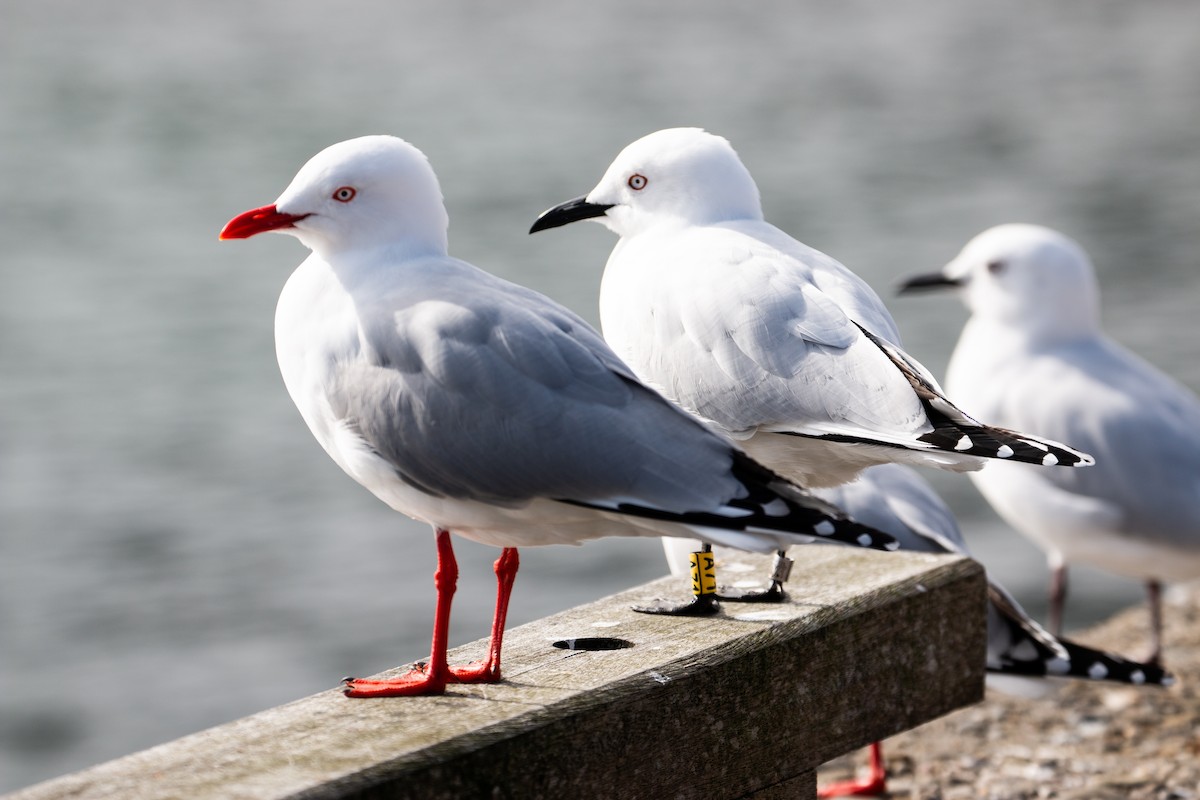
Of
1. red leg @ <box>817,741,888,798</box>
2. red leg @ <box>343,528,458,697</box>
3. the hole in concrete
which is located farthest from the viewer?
red leg @ <box>817,741,888,798</box>

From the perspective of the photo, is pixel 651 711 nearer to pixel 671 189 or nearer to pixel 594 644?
pixel 594 644

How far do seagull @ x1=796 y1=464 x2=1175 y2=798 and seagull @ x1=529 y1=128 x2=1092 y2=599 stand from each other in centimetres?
80

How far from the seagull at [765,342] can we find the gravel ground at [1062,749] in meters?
1.46

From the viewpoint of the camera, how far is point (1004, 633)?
427 centimetres

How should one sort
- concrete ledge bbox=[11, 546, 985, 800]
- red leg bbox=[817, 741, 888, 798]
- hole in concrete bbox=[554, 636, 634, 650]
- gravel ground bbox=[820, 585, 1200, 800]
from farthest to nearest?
red leg bbox=[817, 741, 888, 798] < gravel ground bbox=[820, 585, 1200, 800] < hole in concrete bbox=[554, 636, 634, 650] < concrete ledge bbox=[11, 546, 985, 800]

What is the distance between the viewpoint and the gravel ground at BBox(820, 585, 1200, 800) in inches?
174

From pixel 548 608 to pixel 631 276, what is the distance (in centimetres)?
562

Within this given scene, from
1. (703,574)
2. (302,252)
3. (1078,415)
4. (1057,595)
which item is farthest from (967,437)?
(302,252)

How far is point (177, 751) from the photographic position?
2568 mm

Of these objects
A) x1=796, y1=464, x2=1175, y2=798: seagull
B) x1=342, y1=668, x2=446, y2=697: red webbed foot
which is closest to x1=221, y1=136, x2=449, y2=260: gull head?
x1=342, y1=668, x2=446, y2=697: red webbed foot

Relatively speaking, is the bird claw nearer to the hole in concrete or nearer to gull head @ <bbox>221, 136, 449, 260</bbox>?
the hole in concrete

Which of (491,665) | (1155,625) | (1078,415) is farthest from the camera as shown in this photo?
(1078,415)

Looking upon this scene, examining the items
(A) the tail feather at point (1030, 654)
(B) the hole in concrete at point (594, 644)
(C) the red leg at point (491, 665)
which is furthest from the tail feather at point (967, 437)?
(A) the tail feather at point (1030, 654)

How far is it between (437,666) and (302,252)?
41.1 feet
